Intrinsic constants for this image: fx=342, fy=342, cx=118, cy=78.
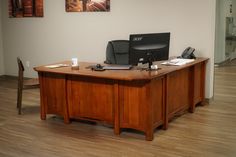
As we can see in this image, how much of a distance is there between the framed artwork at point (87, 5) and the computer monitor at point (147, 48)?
2064 millimetres

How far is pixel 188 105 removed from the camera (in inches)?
197

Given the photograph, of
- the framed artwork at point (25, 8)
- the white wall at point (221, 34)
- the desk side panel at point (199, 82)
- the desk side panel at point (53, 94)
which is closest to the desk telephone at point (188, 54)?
the desk side panel at point (199, 82)

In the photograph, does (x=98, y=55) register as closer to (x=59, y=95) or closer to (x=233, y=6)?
(x=59, y=95)

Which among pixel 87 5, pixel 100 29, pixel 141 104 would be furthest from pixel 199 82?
pixel 87 5

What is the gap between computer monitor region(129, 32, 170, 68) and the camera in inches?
160

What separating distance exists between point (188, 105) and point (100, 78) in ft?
5.14

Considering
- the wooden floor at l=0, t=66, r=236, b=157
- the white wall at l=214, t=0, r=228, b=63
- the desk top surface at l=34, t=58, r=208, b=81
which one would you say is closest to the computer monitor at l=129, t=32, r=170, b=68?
the desk top surface at l=34, t=58, r=208, b=81

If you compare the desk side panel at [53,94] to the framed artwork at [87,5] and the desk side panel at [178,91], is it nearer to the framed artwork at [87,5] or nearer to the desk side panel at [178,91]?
the desk side panel at [178,91]

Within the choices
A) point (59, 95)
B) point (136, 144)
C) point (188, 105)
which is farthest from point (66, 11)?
point (136, 144)

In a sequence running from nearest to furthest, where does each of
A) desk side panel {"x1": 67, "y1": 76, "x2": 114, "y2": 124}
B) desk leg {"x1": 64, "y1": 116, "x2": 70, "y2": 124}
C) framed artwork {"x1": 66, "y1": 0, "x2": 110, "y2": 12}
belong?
1. desk side panel {"x1": 67, "y1": 76, "x2": 114, "y2": 124}
2. desk leg {"x1": 64, "y1": 116, "x2": 70, "y2": 124}
3. framed artwork {"x1": 66, "y1": 0, "x2": 110, "y2": 12}

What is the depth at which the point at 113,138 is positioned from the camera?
13.2 ft

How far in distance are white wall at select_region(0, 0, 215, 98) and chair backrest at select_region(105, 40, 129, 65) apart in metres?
0.55

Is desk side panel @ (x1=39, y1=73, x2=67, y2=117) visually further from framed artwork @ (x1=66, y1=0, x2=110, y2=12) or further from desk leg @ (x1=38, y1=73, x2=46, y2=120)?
framed artwork @ (x1=66, y1=0, x2=110, y2=12)

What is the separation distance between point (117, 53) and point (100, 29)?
101cm
